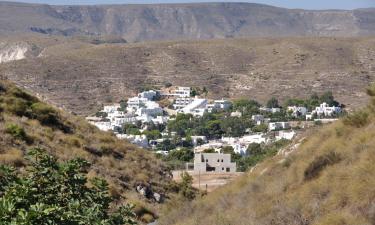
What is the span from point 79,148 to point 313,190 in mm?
8467

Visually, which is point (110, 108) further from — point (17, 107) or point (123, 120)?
point (17, 107)

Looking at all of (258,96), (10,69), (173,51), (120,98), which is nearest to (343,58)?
(258,96)

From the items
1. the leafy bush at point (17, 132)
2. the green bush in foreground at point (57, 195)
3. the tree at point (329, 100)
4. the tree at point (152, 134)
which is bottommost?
the tree at point (152, 134)

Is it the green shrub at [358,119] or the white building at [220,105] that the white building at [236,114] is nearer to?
the white building at [220,105]

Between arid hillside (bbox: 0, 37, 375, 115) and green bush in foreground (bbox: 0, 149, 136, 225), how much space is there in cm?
6438

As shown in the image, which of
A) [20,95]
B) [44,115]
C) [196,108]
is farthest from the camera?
[196,108]

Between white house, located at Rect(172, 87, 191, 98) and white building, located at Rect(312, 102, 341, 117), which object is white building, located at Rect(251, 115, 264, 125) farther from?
white house, located at Rect(172, 87, 191, 98)

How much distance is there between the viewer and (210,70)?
3553 inches

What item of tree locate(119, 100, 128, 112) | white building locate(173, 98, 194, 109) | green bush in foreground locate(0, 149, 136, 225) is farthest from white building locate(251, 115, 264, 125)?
green bush in foreground locate(0, 149, 136, 225)

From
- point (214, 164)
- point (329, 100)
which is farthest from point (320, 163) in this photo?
point (329, 100)

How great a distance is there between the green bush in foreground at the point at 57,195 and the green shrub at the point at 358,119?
5008mm

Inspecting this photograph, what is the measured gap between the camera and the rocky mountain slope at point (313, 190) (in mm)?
7309

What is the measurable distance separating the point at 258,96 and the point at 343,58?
16190mm

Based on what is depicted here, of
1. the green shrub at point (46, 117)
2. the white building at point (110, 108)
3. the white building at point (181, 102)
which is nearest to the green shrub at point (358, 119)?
the green shrub at point (46, 117)
